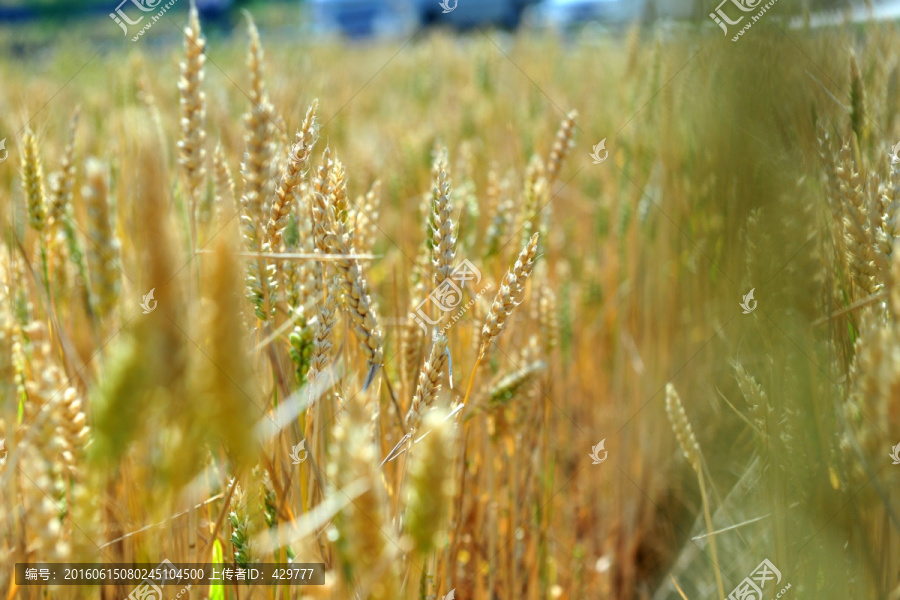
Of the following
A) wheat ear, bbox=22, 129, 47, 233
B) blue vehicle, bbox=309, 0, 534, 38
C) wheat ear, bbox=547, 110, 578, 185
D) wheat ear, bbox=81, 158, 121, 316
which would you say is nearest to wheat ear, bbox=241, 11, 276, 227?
wheat ear, bbox=81, 158, 121, 316

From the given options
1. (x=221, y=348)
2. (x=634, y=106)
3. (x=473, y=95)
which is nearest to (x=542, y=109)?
(x=634, y=106)

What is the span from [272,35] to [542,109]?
1.24 meters

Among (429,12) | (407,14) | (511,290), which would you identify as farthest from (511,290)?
(429,12)

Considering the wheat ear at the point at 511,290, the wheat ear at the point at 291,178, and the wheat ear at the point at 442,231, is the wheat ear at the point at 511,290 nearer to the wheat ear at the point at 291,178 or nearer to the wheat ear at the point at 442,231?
the wheat ear at the point at 442,231

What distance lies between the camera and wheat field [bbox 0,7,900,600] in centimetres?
27

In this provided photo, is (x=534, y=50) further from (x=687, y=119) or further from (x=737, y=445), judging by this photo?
(x=737, y=445)

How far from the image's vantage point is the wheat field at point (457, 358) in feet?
0.90

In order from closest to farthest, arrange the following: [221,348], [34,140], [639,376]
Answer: [221,348] < [34,140] < [639,376]

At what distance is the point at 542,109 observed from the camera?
166 cm

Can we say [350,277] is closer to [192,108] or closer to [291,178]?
[291,178]

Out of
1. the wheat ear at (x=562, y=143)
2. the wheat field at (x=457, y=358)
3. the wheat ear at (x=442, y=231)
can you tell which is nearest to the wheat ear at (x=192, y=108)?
the wheat field at (x=457, y=358)

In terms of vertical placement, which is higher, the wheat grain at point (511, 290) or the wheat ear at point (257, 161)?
the wheat ear at point (257, 161)

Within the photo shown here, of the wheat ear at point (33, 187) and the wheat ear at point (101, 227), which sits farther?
the wheat ear at point (33, 187)

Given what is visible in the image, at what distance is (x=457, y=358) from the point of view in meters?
0.78
